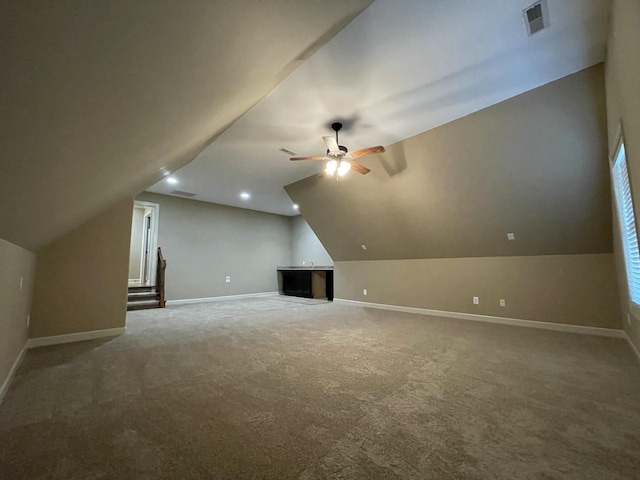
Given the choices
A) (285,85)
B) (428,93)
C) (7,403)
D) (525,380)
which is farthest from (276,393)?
(428,93)

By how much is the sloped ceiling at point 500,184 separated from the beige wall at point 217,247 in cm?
349

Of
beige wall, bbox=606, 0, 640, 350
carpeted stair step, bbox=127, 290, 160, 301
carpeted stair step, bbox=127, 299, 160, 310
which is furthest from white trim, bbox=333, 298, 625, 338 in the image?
carpeted stair step, bbox=127, 290, 160, 301

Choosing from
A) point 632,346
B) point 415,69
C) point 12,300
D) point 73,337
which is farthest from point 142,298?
point 632,346

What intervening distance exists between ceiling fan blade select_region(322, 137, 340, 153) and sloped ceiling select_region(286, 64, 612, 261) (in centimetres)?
116

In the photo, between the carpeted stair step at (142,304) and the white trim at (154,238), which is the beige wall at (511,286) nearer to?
the carpeted stair step at (142,304)

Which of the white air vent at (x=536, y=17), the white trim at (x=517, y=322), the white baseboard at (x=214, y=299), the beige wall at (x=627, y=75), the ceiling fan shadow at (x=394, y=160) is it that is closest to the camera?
the beige wall at (x=627, y=75)

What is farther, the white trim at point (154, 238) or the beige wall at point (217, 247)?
the beige wall at point (217, 247)

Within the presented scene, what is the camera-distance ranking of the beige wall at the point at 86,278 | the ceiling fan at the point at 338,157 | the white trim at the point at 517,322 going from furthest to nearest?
the white trim at the point at 517,322, the beige wall at the point at 86,278, the ceiling fan at the point at 338,157

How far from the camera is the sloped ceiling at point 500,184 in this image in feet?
9.37

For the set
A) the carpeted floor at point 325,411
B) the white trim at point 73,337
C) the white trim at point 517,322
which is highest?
the white trim at point 73,337

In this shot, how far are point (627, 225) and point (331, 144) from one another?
3216 mm

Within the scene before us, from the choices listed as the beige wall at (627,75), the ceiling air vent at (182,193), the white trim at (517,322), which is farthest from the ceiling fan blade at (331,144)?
the ceiling air vent at (182,193)

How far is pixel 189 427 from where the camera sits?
61.5 inches

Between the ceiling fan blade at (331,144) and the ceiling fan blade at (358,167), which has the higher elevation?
the ceiling fan blade at (331,144)
